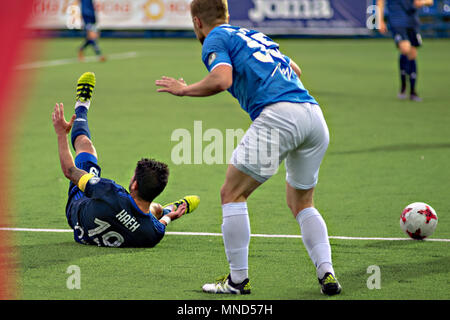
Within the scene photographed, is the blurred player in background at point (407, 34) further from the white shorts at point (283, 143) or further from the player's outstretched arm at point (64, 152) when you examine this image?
the white shorts at point (283, 143)

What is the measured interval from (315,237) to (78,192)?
2065 millimetres

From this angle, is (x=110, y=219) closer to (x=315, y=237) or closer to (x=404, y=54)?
(x=315, y=237)

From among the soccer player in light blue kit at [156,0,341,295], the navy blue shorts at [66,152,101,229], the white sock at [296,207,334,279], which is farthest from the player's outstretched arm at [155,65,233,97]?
the navy blue shorts at [66,152,101,229]

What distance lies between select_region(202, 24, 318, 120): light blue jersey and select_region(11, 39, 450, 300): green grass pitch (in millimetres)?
932

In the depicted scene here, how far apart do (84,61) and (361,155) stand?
13.9m

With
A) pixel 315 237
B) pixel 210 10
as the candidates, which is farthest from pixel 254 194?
pixel 210 10

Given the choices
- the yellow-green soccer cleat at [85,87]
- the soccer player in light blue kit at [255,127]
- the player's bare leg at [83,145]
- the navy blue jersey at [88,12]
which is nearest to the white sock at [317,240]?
the soccer player in light blue kit at [255,127]

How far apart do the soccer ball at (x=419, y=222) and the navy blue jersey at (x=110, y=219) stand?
1.84 metres

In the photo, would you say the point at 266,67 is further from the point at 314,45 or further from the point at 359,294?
the point at 314,45

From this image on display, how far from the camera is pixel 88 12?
72.6 feet

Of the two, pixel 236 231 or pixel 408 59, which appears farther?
pixel 408 59

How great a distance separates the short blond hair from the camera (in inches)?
145

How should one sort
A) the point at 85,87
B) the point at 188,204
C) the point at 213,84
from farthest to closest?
the point at 85,87
the point at 188,204
the point at 213,84

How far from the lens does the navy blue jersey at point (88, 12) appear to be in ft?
72.1
